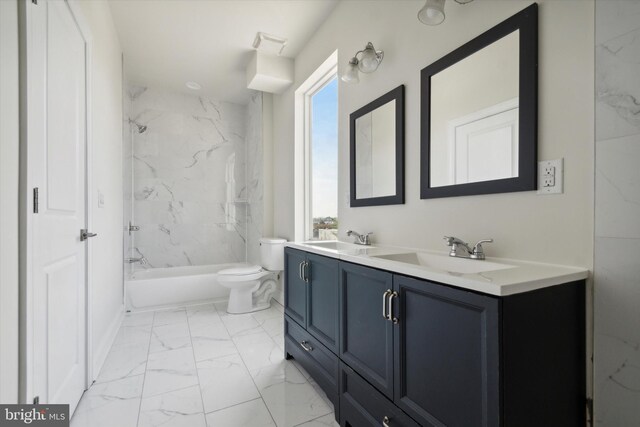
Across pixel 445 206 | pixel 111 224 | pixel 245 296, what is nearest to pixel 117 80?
pixel 111 224

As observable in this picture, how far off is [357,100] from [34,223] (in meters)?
1.89

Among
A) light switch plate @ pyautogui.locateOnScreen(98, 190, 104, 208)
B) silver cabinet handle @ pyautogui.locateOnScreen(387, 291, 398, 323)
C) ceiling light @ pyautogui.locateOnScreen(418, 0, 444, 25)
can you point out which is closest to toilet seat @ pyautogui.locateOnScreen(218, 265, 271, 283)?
light switch plate @ pyautogui.locateOnScreen(98, 190, 104, 208)

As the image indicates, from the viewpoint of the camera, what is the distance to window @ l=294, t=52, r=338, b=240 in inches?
108

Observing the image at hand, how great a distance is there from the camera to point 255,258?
161 inches

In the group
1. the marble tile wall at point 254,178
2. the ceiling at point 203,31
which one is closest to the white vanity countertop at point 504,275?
the ceiling at point 203,31

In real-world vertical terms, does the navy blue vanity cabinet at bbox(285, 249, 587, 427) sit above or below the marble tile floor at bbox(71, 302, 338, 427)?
above

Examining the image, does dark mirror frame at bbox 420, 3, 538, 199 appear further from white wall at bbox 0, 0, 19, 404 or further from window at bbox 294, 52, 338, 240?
white wall at bbox 0, 0, 19, 404

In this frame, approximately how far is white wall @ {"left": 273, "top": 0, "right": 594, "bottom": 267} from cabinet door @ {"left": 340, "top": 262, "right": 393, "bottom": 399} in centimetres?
45

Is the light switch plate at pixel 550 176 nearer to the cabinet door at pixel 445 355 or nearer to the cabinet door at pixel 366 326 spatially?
the cabinet door at pixel 445 355

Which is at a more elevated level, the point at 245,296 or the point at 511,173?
the point at 511,173

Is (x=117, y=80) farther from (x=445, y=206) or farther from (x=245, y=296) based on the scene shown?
(x=445, y=206)

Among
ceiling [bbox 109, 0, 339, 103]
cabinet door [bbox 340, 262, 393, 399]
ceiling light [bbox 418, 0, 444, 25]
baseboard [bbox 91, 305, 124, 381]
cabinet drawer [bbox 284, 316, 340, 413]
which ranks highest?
ceiling [bbox 109, 0, 339, 103]

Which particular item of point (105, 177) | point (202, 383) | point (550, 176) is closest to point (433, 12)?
point (550, 176)

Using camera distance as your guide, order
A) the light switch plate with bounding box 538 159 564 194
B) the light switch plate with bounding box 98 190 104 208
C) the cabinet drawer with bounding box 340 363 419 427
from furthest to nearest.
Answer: the light switch plate with bounding box 98 190 104 208 → the cabinet drawer with bounding box 340 363 419 427 → the light switch plate with bounding box 538 159 564 194
